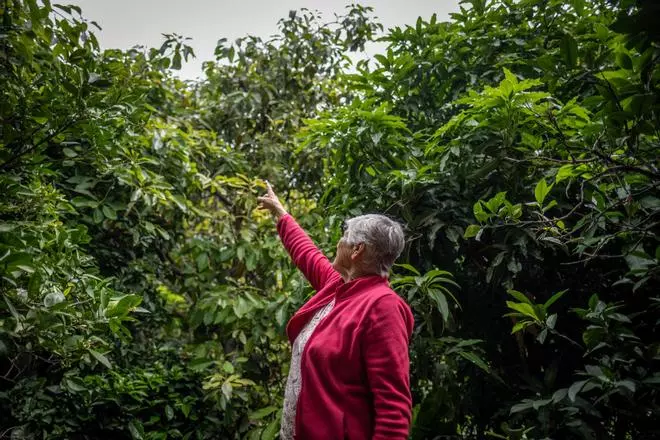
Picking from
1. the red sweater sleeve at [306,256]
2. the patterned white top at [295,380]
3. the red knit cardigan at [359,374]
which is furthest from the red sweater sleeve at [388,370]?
the red sweater sleeve at [306,256]

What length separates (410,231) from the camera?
2537mm

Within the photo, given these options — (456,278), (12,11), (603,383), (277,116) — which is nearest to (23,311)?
(12,11)

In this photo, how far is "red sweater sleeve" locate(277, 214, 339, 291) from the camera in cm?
202

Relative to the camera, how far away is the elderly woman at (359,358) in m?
1.46

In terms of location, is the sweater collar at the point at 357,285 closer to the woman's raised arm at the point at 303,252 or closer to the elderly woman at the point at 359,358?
the elderly woman at the point at 359,358

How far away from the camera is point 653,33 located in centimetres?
119

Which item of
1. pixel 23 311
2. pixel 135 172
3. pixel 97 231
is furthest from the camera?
pixel 97 231

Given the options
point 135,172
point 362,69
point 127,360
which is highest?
point 362,69

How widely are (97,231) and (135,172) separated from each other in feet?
2.11

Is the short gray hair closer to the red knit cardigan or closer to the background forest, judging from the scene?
the red knit cardigan

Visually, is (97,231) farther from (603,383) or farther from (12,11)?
(603,383)

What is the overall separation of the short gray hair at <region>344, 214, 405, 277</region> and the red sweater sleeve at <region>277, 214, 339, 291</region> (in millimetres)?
234

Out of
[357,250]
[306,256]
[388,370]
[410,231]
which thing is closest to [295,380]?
[388,370]

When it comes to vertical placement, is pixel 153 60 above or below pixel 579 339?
above
